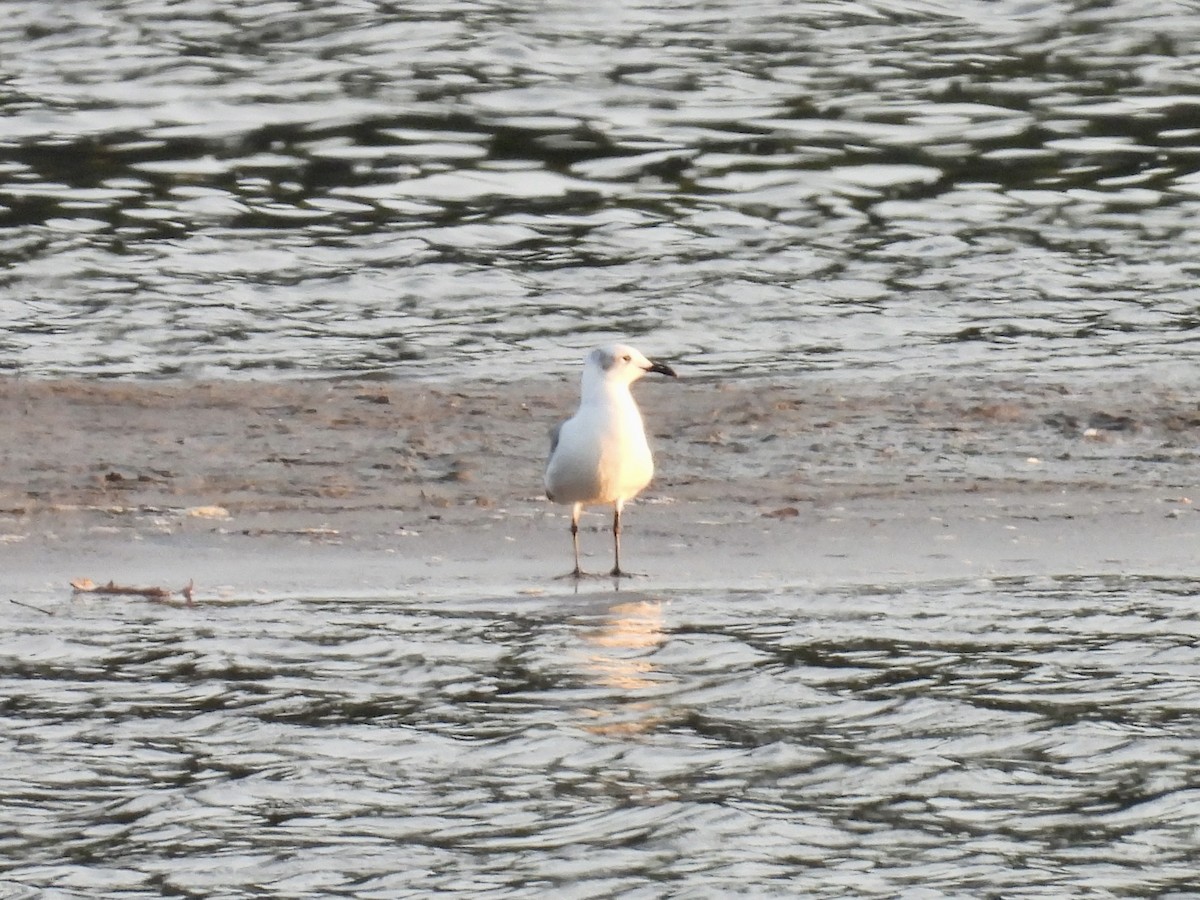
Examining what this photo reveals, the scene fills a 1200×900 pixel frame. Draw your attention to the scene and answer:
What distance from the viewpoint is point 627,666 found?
8609 millimetres

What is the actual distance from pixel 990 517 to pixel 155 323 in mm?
7360

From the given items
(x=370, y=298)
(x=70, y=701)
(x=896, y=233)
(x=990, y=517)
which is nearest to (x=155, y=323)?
(x=370, y=298)

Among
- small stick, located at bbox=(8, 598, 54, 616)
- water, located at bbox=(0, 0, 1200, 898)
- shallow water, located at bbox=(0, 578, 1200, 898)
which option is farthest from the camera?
small stick, located at bbox=(8, 598, 54, 616)

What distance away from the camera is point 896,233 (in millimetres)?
19297

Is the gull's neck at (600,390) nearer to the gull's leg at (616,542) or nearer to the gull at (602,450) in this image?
the gull at (602,450)

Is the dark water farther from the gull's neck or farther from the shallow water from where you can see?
the shallow water

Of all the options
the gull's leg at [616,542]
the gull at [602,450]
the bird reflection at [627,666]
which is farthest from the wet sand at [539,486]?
the bird reflection at [627,666]

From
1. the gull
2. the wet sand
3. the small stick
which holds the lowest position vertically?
the wet sand

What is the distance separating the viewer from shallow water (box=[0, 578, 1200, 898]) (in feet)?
21.7

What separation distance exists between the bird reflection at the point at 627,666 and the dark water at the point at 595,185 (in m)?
6.12

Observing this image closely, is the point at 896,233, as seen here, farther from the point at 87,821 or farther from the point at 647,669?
the point at 87,821

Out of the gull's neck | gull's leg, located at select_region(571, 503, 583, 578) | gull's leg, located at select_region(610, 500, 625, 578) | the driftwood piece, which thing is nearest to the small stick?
the driftwood piece

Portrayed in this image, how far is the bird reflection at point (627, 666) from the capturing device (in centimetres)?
788

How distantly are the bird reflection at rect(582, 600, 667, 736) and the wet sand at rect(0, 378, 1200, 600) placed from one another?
2.12 ft
